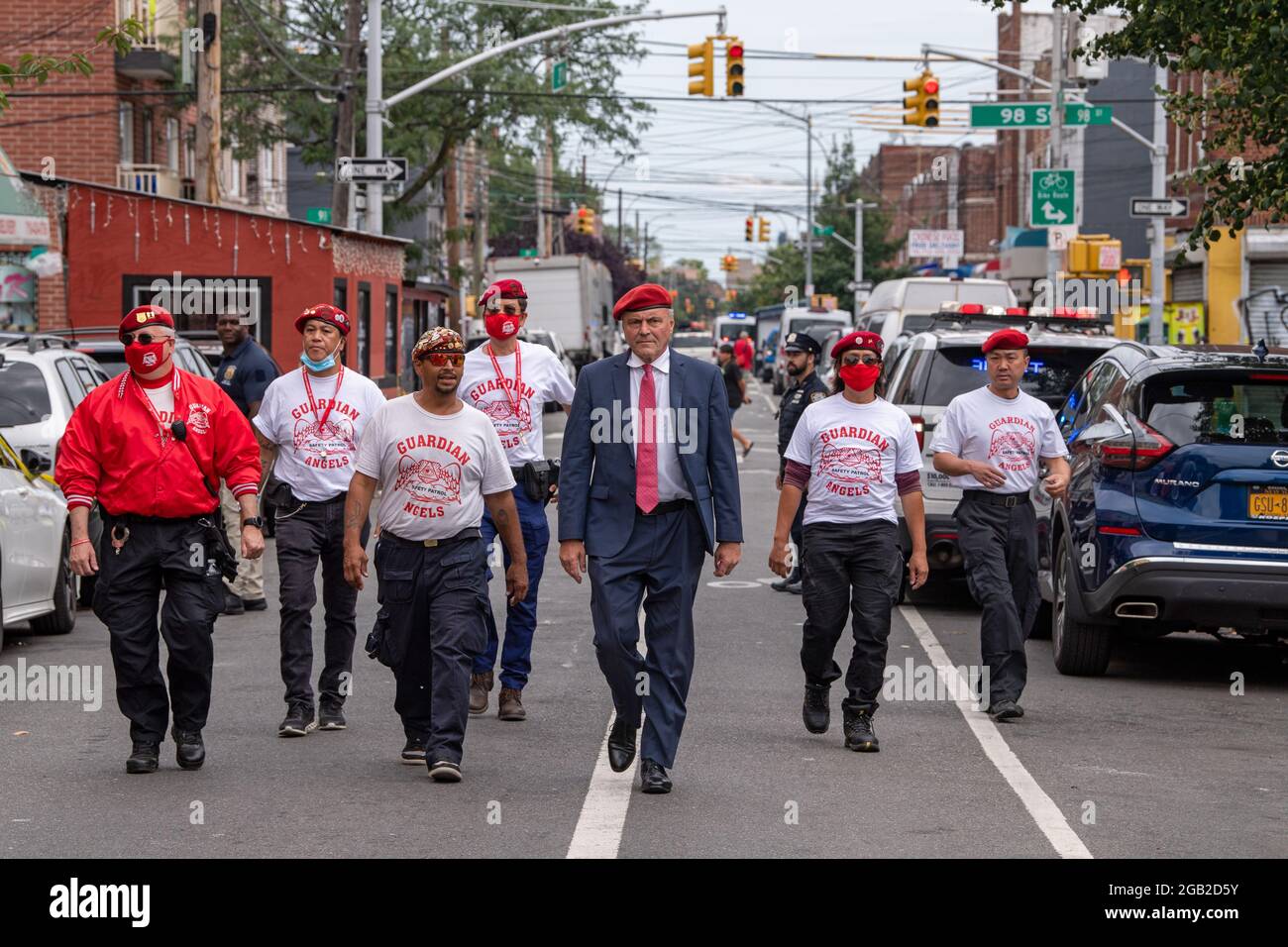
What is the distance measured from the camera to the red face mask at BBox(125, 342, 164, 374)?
836cm

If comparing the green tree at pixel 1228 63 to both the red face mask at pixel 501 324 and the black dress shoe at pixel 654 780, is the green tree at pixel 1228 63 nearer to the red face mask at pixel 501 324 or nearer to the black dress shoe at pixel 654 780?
the red face mask at pixel 501 324

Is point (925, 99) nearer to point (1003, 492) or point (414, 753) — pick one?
point (1003, 492)

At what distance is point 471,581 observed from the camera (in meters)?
8.14

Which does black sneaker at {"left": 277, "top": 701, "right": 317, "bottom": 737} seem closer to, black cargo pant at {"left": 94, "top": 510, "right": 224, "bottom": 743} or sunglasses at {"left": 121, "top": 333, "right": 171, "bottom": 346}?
black cargo pant at {"left": 94, "top": 510, "right": 224, "bottom": 743}

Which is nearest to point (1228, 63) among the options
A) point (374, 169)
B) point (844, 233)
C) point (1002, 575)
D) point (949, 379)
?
point (949, 379)

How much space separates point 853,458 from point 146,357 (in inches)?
124

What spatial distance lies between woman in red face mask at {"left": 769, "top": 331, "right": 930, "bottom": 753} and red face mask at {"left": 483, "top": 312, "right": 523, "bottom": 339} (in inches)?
59.9

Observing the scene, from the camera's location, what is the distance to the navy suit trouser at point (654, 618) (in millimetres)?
7824

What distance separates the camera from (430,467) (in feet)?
26.7

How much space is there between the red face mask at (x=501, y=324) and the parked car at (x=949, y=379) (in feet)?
16.2

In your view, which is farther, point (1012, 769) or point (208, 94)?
point (208, 94)

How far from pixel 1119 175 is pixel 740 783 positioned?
53.4 meters

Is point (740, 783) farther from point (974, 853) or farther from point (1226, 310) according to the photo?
point (1226, 310)
